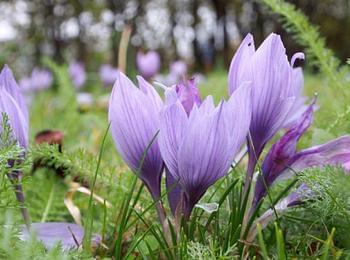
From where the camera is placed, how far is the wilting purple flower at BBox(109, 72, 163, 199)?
580 mm

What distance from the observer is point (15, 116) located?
0.63m

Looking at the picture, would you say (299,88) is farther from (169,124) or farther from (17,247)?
(17,247)

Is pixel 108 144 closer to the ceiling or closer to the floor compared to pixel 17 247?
closer to the floor

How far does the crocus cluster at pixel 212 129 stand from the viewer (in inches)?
21.4

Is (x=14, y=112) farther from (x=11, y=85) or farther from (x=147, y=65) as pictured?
(x=147, y=65)

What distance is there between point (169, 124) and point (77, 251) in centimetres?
14

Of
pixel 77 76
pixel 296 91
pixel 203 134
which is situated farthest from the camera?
pixel 77 76

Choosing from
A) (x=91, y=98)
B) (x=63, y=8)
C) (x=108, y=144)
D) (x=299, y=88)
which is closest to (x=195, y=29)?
(x=63, y=8)

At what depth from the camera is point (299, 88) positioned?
0.67 metres

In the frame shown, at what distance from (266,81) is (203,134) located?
0.10m

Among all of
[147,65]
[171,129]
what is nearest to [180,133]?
[171,129]

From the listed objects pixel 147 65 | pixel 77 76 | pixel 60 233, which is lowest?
pixel 77 76

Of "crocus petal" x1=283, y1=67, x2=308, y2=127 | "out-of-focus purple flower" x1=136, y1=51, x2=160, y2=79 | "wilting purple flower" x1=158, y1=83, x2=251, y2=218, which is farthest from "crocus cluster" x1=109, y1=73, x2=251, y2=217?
"out-of-focus purple flower" x1=136, y1=51, x2=160, y2=79

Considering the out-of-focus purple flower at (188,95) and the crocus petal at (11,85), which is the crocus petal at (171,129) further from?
the crocus petal at (11,85)
